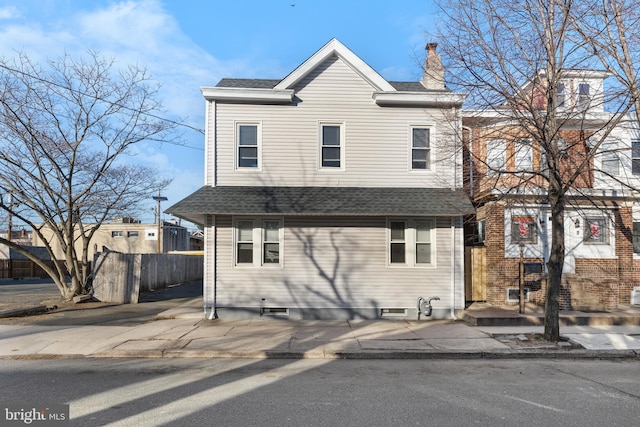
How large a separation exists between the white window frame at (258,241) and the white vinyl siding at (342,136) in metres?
1.07

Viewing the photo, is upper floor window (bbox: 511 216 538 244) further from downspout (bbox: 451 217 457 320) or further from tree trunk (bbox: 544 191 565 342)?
tree trunk (bbox: 544 191 565 342)

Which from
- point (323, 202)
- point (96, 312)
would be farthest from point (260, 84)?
point (96, 312)

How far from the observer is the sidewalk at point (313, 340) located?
857 cm

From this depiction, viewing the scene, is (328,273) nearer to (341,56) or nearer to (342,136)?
(342,136)

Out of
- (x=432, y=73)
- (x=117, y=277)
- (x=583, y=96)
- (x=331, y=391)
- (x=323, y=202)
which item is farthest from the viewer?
(x=117, y=277)

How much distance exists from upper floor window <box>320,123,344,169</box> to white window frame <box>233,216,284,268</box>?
2163 millimetres

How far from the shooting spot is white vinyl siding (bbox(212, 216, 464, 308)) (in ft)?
39.8

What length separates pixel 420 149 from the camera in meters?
12.8

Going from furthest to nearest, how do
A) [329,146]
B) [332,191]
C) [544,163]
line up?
[329,146] → [332,191] → [544,163]

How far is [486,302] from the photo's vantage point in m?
13.5

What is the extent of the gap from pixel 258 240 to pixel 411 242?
4.33m

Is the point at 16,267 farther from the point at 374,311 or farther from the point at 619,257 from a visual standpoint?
the point at 619,257

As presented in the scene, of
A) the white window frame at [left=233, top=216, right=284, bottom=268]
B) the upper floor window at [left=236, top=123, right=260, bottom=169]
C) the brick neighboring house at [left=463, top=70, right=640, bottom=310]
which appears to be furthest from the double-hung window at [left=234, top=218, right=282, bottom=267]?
the brick neighboring house at [left=463, top=70, right=640, bottom=310]

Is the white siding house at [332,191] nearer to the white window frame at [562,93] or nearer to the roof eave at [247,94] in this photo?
the roof eave at [247,94]
